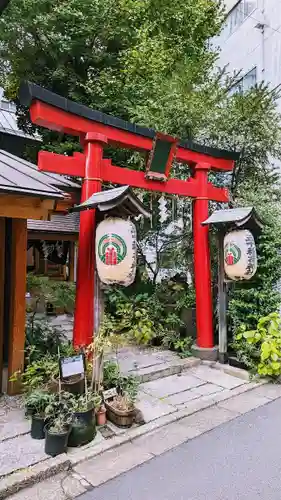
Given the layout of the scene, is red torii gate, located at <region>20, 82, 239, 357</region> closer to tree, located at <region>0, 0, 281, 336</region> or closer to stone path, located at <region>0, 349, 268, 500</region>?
stone path, located at <region>0, 349, 268, 500</region>

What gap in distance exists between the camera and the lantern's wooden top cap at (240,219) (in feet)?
19.1

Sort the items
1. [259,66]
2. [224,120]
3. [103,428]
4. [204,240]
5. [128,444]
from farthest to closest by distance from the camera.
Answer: [259,66] < [224,120] < [204,240] < [103,428] < [128,444]

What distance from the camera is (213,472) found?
3350 mm

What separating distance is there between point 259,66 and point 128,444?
1282 cm

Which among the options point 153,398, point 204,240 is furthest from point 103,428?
point 204,240

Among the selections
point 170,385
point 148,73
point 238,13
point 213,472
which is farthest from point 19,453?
point 238,13

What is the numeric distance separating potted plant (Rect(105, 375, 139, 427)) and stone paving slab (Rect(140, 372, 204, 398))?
73 cm

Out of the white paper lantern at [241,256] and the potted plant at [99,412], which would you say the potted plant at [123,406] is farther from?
the white paper lantern at [241,256]

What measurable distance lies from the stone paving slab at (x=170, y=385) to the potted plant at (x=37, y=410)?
5.89 feet

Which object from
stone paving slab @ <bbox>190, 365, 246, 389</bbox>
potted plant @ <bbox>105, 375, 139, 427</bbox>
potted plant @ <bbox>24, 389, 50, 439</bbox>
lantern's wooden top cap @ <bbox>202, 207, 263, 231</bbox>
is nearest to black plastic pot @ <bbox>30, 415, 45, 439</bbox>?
potted plant @ <bbox>24, 389, 50, 439</bbox>

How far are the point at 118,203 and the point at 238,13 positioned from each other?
13546mm

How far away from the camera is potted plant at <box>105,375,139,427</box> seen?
414 centimetres

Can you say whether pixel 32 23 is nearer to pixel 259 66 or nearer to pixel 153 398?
pixel 259 66

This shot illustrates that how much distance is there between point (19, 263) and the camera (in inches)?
195
